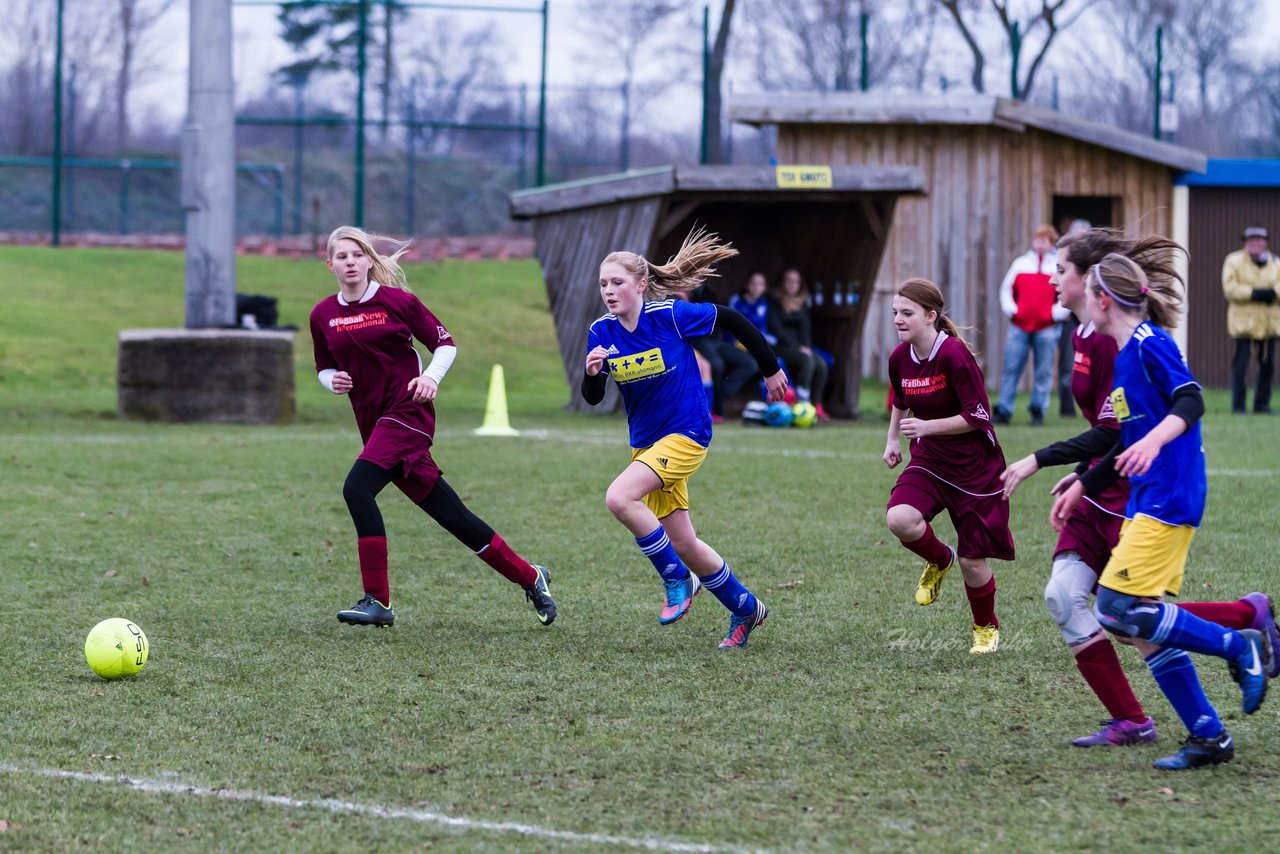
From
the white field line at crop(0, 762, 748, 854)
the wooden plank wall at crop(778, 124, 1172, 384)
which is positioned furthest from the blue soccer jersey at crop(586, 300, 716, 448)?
the wooden plank wall at crop(778, 124, 1172, 384)

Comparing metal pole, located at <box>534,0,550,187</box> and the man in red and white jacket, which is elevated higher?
metal pole, located at <box>534,0,550,187</box>

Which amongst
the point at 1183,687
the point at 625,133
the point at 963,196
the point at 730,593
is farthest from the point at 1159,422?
the point at 625,133

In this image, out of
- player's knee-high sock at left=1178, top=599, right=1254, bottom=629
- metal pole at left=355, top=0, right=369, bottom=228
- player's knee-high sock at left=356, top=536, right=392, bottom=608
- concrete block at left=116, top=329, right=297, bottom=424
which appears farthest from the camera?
metal pole at left=355, top=0, right=369, bottom=228

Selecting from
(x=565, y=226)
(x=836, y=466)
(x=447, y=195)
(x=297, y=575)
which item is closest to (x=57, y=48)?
(x=447, y=195)

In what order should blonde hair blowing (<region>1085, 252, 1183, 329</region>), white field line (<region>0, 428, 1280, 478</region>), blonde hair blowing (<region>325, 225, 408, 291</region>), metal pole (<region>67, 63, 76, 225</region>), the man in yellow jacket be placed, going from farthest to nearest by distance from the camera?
1. metal pole (<region>67, 63, 76, 225</region>)
2. the man in yellow jacket
3. white field line (<region>0, 428, 1280, 478</region>)
4. blonde hair blowing (<region>325, 225, 408, 291</region>)
5. blonde hair blowing (<region>1085, 252, 1183, 329</region>)

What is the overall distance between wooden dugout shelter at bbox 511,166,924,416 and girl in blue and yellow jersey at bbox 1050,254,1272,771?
10930 millimetres

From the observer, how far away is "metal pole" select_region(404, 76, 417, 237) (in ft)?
81.5

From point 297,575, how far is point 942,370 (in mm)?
3597

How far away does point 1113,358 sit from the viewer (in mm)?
5062

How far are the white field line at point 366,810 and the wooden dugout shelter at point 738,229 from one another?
11.6 metres

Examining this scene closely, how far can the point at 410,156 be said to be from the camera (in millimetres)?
25516

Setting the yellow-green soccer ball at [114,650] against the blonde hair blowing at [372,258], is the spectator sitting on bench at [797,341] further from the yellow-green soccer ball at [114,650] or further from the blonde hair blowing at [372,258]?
the yellow-green soccer ball at [114,650]

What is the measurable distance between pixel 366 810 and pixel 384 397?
2.98 metres

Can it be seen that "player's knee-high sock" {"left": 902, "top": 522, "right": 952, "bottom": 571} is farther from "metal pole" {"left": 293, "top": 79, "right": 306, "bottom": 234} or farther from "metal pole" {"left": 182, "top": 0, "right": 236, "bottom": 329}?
"metal pole" {"left": 293, "top": 79, "right": 306, "bottom": 234}
